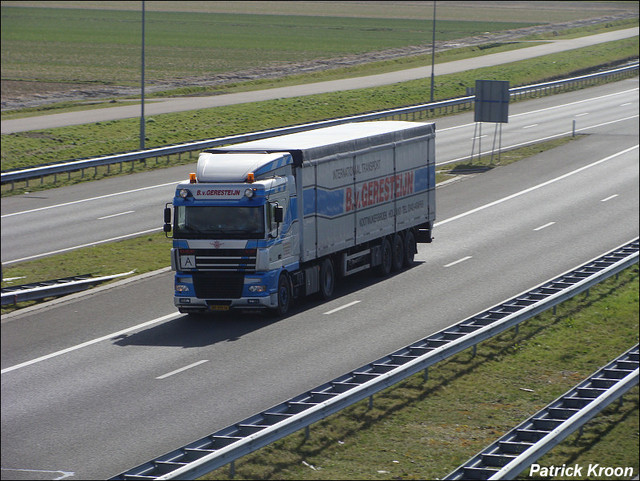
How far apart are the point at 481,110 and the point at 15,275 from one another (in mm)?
35626

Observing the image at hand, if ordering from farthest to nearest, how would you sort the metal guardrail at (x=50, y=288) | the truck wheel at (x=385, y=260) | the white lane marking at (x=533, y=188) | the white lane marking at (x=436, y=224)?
1. the white lane marking at (x=533, y=188)
2. the truck wheel at (x=385, y=260)
3. the metal guardrail at (x=50, y=288)
4. the white lane marking at (x=436, y=224)

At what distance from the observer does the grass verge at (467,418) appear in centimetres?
1577

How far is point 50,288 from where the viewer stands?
26.2 meters

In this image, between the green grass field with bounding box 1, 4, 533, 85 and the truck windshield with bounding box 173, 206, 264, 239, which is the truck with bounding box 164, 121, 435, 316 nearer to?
the truck windshield with bounding box 173, 206, 264, 239

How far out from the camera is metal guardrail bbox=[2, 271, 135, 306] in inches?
955

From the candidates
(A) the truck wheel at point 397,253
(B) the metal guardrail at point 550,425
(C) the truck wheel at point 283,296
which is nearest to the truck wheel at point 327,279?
(C) the truck wheel at point 283,296

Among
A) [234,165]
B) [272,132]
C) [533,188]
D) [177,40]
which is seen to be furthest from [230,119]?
[177,40]

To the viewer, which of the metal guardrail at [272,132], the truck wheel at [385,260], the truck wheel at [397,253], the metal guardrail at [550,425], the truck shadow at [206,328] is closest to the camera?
the metal guardrail at [550,425]

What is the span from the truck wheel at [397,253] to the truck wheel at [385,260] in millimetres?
224

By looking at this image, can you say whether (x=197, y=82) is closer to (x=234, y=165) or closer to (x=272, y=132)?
(x=272, y=132)

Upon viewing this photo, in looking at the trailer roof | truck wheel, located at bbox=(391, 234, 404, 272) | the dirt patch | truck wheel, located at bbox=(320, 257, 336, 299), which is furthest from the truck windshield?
the dirt patch

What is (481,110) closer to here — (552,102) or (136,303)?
(552,102)

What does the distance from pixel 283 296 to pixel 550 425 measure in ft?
36.0

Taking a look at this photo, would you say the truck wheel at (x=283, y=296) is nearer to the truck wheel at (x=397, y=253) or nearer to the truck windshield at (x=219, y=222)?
the truck windshield at (x=219, y=222)
